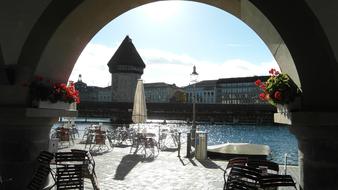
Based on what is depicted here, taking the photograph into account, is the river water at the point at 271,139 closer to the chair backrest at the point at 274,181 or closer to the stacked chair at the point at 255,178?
the stacked chair at the point at 255,178

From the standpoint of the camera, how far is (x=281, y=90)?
6652 mm

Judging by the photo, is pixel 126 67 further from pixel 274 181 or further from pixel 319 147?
pixel 274 181

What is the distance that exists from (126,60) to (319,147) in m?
91.4

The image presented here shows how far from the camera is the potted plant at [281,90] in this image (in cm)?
654

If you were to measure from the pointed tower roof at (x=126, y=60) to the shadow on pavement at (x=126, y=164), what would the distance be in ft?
270

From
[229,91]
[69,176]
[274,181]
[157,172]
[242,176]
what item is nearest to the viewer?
[274,181]

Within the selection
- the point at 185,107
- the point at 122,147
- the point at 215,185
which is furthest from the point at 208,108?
the point at 215,185

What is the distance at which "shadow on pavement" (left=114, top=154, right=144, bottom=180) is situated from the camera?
10398mm

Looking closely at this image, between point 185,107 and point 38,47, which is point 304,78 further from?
point 185,107

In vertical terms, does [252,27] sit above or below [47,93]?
above

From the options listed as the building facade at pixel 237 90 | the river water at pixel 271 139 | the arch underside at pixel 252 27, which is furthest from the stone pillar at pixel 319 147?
the building facade at pixel 237 90

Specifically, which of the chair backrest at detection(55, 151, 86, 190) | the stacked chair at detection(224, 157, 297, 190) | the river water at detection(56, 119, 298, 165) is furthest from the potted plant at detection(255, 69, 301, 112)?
the chair backrest at detection(55, 151, 86, 190)

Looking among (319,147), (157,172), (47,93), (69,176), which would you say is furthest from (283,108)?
(157,172)

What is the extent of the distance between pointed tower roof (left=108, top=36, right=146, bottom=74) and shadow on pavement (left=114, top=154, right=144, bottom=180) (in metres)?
82.2
